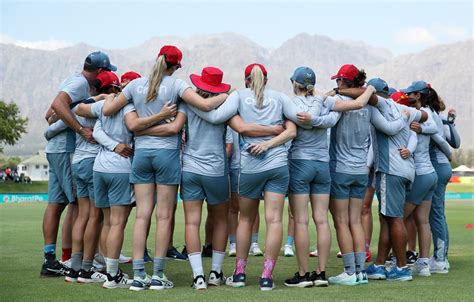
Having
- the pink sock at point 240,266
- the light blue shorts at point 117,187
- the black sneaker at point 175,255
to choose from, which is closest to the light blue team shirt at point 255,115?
the pink sock at point 240,266

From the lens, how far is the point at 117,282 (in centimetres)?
838

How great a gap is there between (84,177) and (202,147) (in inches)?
63.3

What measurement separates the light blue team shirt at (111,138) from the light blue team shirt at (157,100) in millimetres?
167

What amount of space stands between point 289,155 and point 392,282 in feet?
6.21

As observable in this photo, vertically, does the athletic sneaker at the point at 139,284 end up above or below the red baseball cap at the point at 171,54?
below

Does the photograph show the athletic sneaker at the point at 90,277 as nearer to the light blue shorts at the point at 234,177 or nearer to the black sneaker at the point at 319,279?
the black sneaker at the point at 319,279

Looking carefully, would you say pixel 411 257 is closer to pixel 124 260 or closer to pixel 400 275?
pixel 400 275

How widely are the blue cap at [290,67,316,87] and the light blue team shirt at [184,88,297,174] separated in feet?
0.98

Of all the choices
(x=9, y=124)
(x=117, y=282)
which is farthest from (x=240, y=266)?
(x=9, y=124)

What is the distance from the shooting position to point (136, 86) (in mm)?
8375

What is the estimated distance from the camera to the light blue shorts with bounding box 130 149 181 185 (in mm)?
8273

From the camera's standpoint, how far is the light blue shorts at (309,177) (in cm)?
853

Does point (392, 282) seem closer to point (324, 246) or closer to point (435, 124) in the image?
point (324, 246)

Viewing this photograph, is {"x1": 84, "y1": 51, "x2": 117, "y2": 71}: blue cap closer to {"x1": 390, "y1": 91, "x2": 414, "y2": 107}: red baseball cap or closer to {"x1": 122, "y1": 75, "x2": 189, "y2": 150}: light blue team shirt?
{"x1": 122, "y1": 75, "x2": 189, "y2": 150}: light blue team shirt
